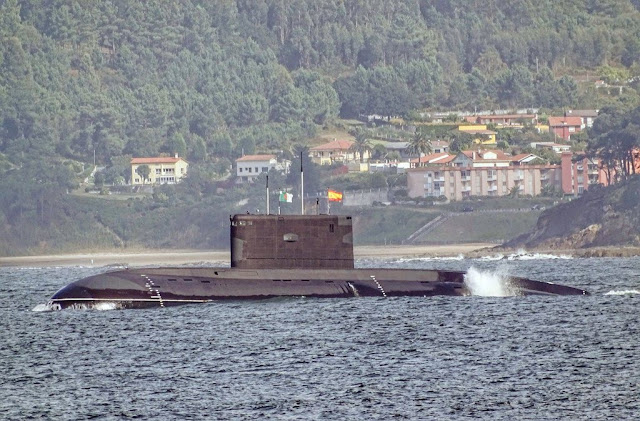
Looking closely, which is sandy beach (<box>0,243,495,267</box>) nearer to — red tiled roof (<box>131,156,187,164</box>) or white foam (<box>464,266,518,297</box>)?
red tiled roof (<box>131,156,187,164</box>)

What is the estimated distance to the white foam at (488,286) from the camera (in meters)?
65.2

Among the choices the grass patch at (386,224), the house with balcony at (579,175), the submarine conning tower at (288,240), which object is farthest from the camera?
the house with balcony at (579,175)

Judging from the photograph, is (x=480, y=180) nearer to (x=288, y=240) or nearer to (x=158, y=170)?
(x=158, y=170)

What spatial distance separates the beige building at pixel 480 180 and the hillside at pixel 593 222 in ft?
85.0

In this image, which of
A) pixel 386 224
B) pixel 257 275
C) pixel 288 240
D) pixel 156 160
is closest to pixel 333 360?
pixel 257 275

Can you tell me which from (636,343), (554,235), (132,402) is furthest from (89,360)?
(554,235)

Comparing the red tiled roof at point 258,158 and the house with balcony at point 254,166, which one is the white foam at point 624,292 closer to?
the house with balcony at point 254,166

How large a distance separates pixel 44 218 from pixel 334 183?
1268 inches

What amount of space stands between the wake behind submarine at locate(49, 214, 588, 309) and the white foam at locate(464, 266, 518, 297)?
6573mm

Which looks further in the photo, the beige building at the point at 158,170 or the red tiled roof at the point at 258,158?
the red tiled roof at the point at 258,158

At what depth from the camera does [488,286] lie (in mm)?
66812

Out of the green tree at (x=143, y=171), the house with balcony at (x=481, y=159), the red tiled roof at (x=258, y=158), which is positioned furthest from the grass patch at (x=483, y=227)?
the green tree at (x=143, y=171)

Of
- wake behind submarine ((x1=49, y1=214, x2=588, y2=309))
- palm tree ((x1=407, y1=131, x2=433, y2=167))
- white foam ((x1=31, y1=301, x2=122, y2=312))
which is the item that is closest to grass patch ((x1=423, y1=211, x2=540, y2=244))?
palm tree ((x1=407, y1=131, x2=433, y2=167))

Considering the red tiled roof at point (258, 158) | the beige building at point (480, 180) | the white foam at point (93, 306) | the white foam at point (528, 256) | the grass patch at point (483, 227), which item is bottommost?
the white foam at point (528, 256)
